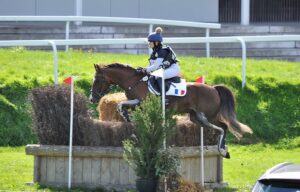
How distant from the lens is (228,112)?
17828 millimetres

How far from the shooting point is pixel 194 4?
Answer: 32094mm

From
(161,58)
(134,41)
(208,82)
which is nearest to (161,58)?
(161,58)

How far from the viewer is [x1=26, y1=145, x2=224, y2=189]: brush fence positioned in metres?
16.2

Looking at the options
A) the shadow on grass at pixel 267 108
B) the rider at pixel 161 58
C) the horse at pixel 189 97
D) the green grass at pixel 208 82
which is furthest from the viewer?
the shadow on grass at pixel 267 108

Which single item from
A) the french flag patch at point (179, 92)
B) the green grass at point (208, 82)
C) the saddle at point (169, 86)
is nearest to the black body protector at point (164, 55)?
the saddle at point (169, 86)

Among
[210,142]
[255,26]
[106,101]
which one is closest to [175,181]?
[210,142]

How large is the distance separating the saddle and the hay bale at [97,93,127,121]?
804 mm

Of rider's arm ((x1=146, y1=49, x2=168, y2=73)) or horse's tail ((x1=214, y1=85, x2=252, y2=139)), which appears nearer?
rider's arm ((x1=146, y1=49, x2=168, y2=73))

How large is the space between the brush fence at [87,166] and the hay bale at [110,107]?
1855mm

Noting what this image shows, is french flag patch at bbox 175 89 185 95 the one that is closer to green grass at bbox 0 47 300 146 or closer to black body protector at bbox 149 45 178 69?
black body protector at bbox 149 45 178 69

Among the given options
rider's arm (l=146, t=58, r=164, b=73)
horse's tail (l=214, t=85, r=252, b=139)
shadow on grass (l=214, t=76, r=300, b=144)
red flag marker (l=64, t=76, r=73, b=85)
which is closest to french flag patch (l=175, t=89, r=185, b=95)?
rider's arm (l=146, t=58, r=164, b=73)

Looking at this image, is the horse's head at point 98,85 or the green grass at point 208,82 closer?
the horse's head at point 98,85

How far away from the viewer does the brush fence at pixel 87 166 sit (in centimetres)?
1619

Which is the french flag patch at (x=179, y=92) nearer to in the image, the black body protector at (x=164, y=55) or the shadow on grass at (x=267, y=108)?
the black body protector at (x=164, y=55)
